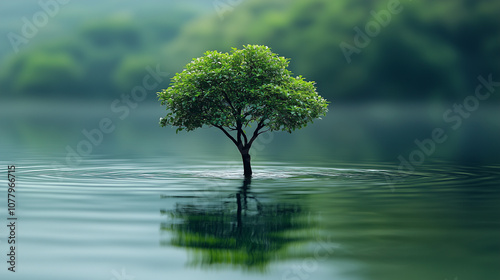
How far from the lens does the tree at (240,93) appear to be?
4155cm

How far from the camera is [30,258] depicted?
20.5m

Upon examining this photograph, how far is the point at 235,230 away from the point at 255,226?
1.05 meters

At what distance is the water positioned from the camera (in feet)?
62.8

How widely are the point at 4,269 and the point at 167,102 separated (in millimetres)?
24526

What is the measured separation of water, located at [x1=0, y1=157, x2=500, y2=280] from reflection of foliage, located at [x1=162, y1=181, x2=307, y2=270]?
37 mm

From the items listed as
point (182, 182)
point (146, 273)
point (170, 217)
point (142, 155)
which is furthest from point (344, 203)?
point (142, 155)

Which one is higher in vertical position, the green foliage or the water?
the green foliage

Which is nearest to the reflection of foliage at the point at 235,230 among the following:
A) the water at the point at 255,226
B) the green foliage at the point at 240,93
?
the water at the point at 255,226

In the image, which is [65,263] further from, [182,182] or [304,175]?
[304,175]

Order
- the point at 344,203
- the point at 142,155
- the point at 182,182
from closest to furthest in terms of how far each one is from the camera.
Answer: the point at 344,203 → the point at 182,182 → the point at 142,155

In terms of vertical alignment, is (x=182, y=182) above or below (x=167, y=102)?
below

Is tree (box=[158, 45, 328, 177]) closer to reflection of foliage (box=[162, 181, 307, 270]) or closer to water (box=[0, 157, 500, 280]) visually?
water (box=[0, 157, 500, 280])

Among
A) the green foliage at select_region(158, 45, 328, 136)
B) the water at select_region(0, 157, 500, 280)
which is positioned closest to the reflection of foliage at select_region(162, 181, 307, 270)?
the water at select_region(0, 157, 500, 280)

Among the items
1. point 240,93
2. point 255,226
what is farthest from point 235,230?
point 240,93
